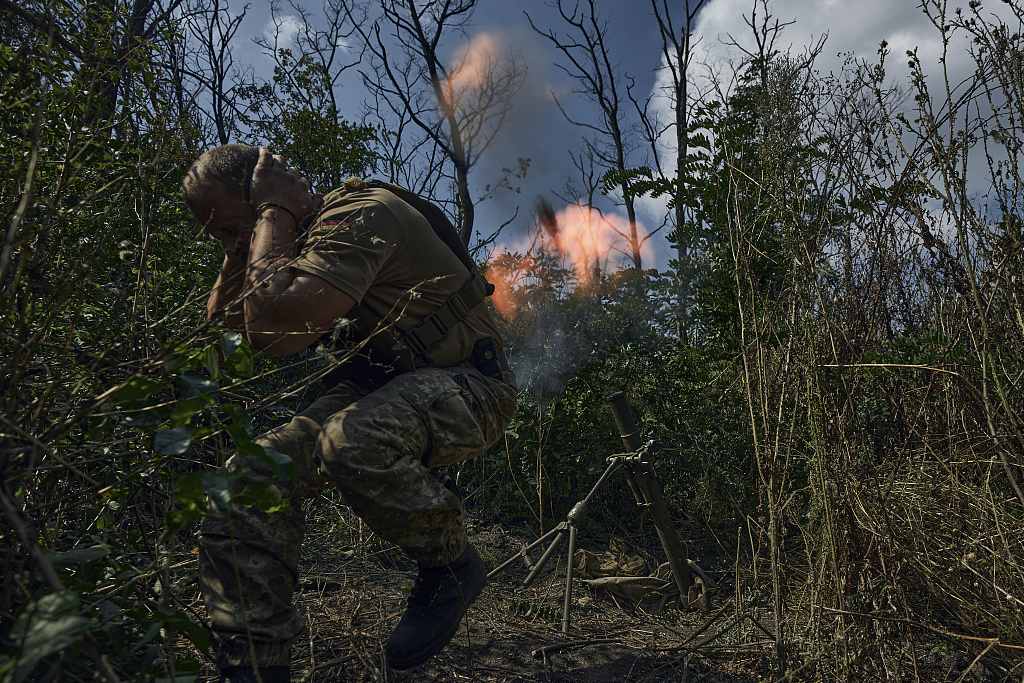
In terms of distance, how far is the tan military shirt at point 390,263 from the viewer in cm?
174

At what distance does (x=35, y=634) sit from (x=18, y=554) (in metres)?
0.44

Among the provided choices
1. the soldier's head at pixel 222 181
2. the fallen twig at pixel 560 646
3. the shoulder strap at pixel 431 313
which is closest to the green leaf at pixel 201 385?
the shoulder strap at pixel 431 313

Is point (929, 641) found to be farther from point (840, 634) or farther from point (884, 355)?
point (884, 355)

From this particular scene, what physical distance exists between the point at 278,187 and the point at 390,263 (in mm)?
442

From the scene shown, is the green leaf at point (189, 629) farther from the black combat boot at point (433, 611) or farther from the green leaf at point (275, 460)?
the black combat boot at point (433, 611)

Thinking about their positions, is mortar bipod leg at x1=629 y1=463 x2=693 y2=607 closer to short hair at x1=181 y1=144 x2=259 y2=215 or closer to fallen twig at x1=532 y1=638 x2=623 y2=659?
fallen twig at x1=532 y1=638 x2=623 y2=659

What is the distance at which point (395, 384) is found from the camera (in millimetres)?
1927

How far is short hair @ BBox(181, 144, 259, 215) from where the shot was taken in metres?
2.02

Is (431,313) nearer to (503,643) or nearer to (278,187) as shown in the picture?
(278,187)

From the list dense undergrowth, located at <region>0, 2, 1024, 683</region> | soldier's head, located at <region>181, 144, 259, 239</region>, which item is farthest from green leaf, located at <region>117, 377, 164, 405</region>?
soldier's head, located at <region>181, 144, 259, 239</region>

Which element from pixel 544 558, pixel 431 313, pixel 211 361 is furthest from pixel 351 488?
pixel 544 558

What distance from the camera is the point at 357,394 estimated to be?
216cm

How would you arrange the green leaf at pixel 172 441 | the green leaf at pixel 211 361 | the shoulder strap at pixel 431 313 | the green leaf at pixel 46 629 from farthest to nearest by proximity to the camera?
the shoulder strap at pixel 431 313 → the green leaf at pixel 211 361 → the green leaf at pixel 172 441 → the green leaf at pixel 46 629

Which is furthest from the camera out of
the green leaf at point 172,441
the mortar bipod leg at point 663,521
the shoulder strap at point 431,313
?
→ the mortar bipod leg at point 663,521
